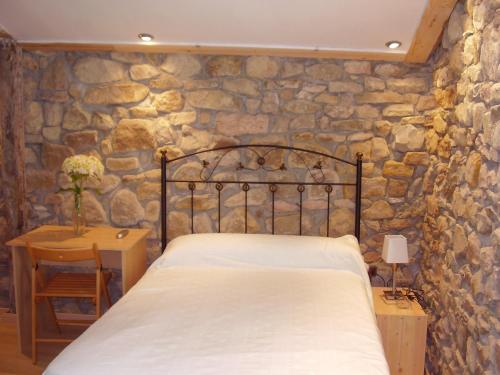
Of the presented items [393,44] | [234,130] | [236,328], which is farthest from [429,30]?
[236,328]

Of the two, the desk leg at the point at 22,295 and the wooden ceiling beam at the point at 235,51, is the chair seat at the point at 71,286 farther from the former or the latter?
the wooden ceiling beam at the point at 235,51

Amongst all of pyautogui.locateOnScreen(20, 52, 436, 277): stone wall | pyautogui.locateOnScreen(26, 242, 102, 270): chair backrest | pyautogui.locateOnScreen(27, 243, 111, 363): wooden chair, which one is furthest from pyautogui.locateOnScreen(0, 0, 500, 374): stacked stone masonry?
pyautogui.locateOnScreen(26, 242, 102, 270): chair backrest

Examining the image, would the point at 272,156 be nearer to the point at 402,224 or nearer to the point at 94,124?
the point at 402,224

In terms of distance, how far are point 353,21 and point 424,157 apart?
1007 millimetres

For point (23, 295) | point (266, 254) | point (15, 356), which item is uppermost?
point (266, 254)

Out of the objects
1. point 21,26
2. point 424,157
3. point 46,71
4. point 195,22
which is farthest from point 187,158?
point 424,157

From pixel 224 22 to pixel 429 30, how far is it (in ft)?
3.92

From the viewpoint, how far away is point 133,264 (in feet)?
9.60

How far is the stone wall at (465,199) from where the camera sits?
1936 mm

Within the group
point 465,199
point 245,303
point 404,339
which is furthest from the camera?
point 404,339

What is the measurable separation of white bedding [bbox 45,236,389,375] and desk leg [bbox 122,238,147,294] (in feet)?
1.07

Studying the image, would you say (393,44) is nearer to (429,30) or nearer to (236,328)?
(429,30)

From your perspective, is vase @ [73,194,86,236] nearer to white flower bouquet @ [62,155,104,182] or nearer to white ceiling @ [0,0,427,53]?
white flower bouquet @ [62,155,104,182]

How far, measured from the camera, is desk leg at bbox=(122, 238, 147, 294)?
9.23 ft
